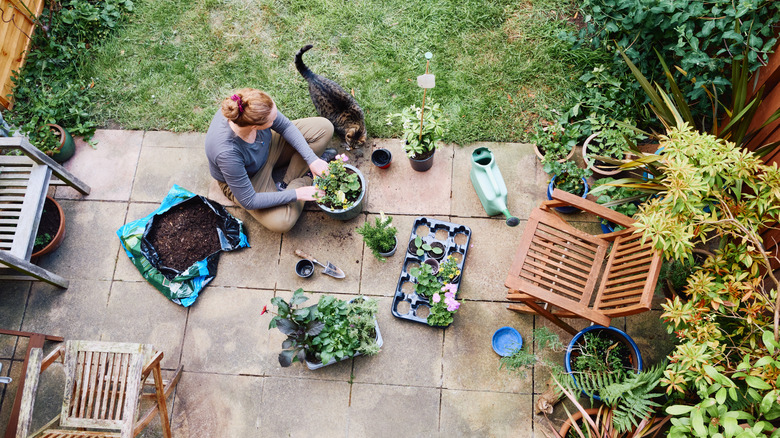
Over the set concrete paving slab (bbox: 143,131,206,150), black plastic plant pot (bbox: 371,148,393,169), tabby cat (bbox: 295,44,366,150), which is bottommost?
black plastic plant pot (bbox: 371,148,393,169)

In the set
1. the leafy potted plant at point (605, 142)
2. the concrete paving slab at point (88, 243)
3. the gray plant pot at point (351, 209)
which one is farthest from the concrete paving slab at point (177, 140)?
the leafy potted plant at point (605, 142)

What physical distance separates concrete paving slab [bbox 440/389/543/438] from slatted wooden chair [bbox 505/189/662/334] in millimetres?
645

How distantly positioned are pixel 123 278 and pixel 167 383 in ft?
3.10

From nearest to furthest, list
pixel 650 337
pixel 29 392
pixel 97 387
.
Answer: pixel 29 392, pixel 97 387, pixel 650 337

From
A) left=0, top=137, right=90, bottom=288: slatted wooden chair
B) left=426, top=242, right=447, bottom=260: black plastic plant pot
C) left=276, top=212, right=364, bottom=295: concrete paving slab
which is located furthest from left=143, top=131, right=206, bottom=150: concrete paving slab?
left=426, top=242, right=447, bottom=260: black plastic plant pot

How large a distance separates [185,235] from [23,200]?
3.72ft

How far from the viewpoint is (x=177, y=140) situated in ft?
13.7

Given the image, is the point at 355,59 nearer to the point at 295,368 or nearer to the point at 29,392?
the point at 295,368

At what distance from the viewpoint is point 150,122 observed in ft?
13.9

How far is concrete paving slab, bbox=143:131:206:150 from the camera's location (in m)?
4.17

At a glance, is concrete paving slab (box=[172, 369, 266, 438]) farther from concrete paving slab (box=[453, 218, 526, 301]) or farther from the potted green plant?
concrete paving slab (box=[453, 218, 526, 301])

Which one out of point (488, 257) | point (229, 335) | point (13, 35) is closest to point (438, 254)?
point (488, 257)

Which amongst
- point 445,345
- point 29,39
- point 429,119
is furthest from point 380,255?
point 29,39

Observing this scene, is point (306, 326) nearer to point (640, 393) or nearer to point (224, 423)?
point (224, 423)
